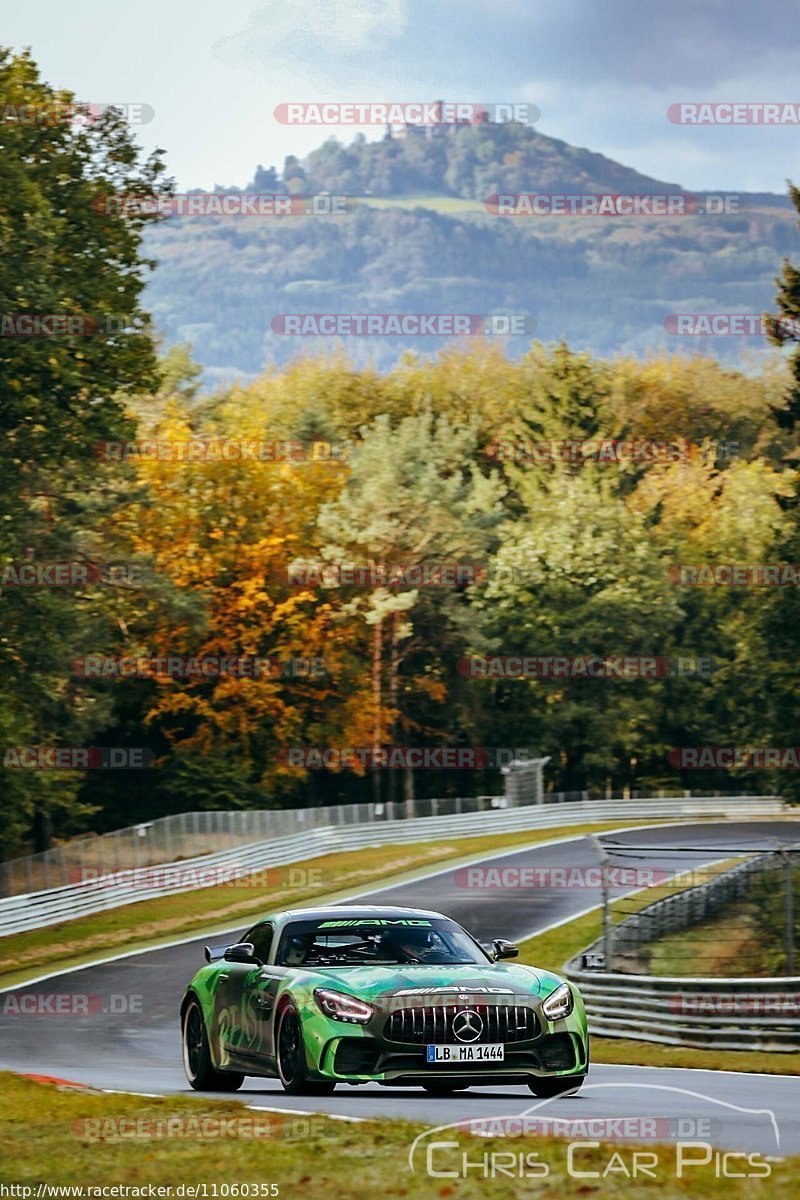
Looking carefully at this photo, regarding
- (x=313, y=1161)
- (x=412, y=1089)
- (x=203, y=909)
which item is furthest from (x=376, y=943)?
(x=203, y=909)

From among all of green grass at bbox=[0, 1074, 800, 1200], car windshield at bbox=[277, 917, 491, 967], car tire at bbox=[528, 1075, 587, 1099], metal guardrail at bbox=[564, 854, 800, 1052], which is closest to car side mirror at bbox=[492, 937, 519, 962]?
car windshield at bbox=[277, 917, 491, 967]

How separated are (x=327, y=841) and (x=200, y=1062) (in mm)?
43110

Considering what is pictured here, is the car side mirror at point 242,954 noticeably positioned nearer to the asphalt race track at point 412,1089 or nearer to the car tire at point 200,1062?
the car tire at point 200,1062

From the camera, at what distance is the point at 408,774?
75938 millimetres

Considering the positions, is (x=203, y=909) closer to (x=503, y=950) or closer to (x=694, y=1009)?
(x=694, y=1009)

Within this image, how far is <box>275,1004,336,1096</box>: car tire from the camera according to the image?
505 inches

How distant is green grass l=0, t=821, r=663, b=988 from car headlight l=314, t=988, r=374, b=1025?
23.1 metres

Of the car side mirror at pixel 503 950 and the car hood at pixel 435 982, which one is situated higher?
the car hood at pixel 435 982

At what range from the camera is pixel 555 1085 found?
1315 centimetres

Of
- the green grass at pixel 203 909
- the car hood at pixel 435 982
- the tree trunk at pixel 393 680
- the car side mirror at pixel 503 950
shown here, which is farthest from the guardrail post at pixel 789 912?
the tree trunk at pixel 393 680

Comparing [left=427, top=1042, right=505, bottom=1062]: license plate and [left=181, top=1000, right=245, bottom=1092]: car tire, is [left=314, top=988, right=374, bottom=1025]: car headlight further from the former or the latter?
[left=181, top=1000, right=245, bottom=1092]: car tire

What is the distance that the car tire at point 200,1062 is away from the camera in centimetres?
1486

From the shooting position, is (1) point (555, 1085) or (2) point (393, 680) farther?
(2) point (393, 680)

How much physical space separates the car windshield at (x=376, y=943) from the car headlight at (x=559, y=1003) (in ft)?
2.71
